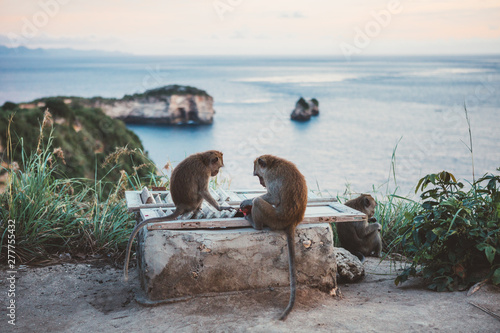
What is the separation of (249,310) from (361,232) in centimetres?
234

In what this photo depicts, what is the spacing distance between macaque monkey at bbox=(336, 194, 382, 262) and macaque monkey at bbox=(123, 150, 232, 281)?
2014 mm

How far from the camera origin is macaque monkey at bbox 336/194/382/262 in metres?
5.88

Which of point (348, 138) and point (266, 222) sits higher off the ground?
point (348, 138)

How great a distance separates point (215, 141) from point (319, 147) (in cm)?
255

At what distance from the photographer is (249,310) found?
4.04 metres

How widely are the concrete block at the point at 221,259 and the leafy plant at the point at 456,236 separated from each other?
0.96 metres

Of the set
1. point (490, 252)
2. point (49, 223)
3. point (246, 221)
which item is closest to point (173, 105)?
point (49, 223)

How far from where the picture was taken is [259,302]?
4.20 m

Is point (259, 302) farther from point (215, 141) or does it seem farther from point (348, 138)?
point (348, 138)

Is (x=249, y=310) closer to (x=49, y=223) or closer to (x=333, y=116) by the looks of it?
(x=49, y=223)

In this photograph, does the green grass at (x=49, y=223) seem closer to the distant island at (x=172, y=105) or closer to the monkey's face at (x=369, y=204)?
the monkey's face at (x=369, y=204)

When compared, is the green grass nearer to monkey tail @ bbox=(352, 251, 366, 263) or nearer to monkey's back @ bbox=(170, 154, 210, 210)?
monkey's back @ bbox=(170, 154, 210, 210)

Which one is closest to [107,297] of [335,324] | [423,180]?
[335,324]

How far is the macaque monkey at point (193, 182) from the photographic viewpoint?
4348 millimetres
